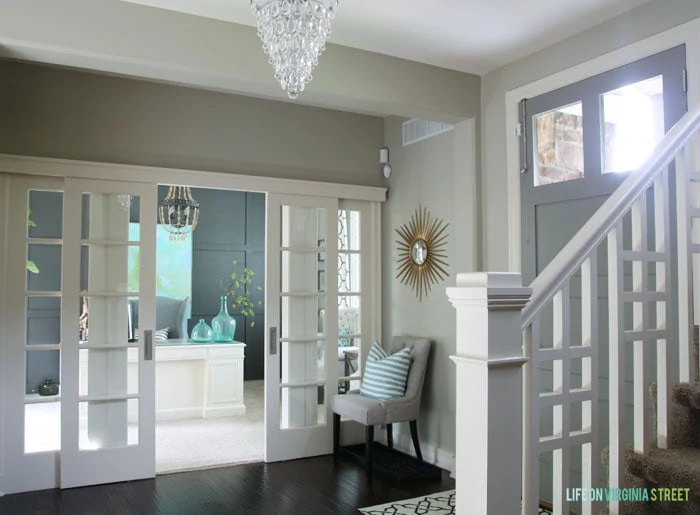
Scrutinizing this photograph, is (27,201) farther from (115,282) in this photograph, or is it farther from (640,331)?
(640,331)

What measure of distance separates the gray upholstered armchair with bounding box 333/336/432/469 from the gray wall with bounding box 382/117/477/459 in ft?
0.44

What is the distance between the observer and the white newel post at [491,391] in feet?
5.12

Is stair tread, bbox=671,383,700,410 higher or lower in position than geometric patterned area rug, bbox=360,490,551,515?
higher

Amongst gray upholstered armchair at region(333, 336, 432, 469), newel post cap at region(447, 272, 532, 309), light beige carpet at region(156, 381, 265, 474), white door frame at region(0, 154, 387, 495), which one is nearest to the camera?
newel post cap at region(447, 272, 532, 309)

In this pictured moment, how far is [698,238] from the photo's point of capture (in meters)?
2.89

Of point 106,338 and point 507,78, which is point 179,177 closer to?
point 106,338

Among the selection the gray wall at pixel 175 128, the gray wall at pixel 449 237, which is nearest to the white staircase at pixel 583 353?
the gray wall at pixel 449 237

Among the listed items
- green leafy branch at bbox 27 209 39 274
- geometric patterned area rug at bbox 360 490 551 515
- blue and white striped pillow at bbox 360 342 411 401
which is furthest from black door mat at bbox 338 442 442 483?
green leafy branch at bbox 27 209 39 274

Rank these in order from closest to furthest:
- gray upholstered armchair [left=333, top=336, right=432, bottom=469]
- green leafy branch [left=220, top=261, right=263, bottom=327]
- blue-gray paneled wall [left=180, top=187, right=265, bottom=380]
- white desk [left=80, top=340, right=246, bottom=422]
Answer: gray upholstered armchair [left=333, top=336, right=432, bottom=469] → white desk [left=80, top=340, right=246, bottom=422] → blue-gray paneled wall [left=180, top=187, right=265, bottom=380] → green leafy branch [left=220, top=261, right=263, bottom=327]

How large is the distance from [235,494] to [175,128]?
266 centimetres

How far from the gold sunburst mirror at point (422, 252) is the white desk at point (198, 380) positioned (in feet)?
7.74

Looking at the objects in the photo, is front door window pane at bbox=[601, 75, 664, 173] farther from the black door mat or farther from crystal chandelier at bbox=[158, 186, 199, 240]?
crystal chandelier at bbox=[158, 186, 199, 240]

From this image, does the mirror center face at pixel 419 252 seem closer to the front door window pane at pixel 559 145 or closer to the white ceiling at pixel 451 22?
the front door window pane at pixel 559 145

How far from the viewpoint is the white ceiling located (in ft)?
10.6
